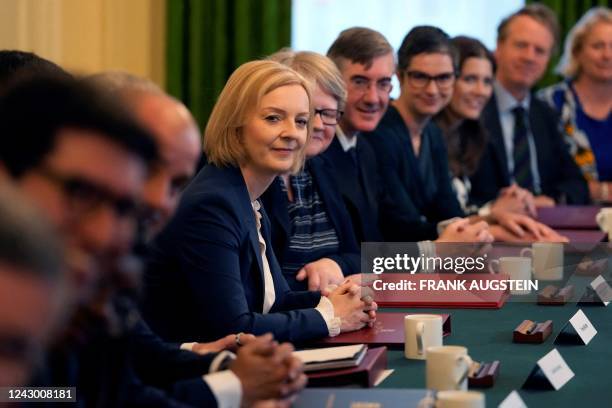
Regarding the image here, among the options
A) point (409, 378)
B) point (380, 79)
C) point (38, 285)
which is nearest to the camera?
point (38, 285)

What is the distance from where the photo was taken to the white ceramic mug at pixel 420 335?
2.28 m

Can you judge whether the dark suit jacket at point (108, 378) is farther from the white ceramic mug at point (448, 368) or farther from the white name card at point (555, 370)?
the white name card at point (555, 370)

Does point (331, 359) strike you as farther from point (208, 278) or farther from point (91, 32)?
point (91, 32)

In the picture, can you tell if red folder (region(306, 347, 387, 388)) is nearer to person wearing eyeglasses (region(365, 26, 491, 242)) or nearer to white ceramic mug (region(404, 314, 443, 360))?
white ceramic mug (region(404, 314, 443, 360))

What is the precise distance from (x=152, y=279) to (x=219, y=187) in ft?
0.90

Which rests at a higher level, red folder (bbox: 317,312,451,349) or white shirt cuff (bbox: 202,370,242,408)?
white shirt cuff (bbox: 202,370,242,408)

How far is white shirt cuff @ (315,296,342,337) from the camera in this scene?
2467 millimetres

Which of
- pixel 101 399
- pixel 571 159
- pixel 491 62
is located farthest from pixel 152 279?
pixel 571 159

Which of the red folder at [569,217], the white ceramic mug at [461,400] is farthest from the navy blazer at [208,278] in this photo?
the red folder at [569,217]

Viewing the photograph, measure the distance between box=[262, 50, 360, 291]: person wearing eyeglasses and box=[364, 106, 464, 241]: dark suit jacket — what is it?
1.76ft

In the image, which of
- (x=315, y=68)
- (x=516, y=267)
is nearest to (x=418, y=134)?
(x=315, y=68)

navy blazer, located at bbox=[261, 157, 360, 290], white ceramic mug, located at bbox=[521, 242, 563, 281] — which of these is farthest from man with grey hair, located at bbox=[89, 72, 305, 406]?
white ceramic mug, located at bbox=[521, 242, 563, 281]

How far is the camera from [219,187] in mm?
2559

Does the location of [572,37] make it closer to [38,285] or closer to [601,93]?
[601,93]
